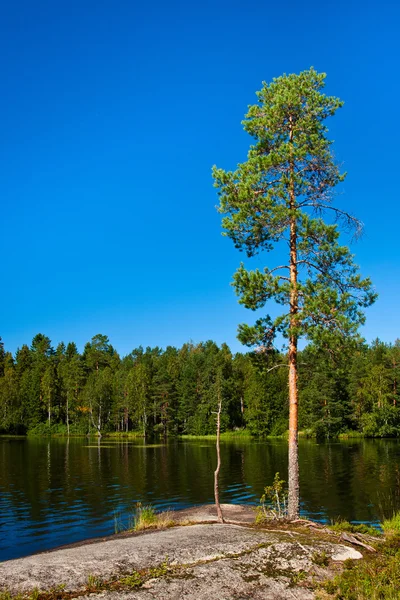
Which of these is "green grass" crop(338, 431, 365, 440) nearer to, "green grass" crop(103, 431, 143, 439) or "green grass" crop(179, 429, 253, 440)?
"green grass" crop(179, 429, 253, 440)

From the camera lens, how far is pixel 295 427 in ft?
69.1

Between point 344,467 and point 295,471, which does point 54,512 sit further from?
point 344,467

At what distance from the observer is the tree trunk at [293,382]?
20016 millimetres

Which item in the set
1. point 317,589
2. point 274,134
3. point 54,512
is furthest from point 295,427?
point 54,512

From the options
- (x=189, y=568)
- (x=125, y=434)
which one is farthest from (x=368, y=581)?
(x=125, y=434)

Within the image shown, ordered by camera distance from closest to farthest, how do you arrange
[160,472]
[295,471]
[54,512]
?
[295,471] < [54,512] < [160,472]

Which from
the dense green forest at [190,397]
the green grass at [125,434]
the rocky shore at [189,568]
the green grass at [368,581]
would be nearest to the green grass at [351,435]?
the dense green forest at [190,397]

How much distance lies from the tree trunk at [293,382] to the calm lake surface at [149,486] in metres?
8.59

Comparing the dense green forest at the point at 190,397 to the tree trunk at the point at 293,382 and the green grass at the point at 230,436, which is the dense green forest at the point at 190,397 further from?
the tree trunk at the point at 293,382

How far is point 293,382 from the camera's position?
21.1 m

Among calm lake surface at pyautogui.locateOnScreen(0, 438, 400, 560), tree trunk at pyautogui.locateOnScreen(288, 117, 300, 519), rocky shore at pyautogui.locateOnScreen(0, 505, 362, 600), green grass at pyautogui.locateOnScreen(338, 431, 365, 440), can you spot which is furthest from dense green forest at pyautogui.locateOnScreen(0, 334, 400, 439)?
rocky shore at pyautogui.locateOnScreen(0, 505, 362, 600)

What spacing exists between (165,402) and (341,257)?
101700mm

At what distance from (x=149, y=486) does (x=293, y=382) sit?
23413 millimetres

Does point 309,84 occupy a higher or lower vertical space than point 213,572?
higher
